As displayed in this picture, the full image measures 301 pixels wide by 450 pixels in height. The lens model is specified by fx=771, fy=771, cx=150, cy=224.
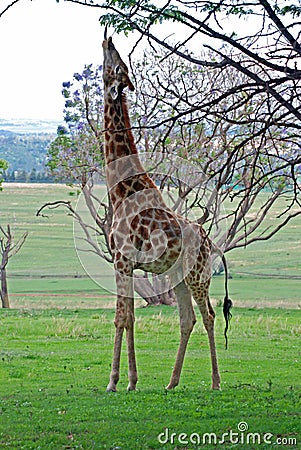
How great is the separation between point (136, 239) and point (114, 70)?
188cm

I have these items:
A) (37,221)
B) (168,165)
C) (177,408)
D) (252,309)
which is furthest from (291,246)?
(177,408)

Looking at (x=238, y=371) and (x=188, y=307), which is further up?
(x=188, y=307)

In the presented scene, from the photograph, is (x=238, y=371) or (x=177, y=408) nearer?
(x=177, y=408)

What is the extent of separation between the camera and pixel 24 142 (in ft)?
205

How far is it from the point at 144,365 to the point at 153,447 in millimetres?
5081

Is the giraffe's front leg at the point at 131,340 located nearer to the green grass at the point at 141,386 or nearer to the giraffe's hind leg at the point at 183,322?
the green grass at the point at 141,386

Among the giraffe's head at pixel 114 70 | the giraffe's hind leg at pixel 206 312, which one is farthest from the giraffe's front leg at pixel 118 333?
the giraffe's head at pixel 114 70

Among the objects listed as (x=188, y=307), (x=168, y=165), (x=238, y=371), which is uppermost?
(x=168, y=165)

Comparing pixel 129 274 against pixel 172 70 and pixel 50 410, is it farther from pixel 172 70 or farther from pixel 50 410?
pixel 172 70

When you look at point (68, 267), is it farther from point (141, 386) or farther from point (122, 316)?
point (122, 316)

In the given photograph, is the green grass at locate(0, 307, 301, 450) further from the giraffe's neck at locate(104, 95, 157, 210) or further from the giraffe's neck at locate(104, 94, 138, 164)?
the giraffe's neck at locate(104, 94, 138, 164)

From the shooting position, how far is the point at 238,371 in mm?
10477

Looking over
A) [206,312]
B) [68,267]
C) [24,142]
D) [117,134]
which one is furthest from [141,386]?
[24,142]

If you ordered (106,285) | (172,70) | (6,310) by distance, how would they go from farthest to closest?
(6,310) → (172,70) → (106,285)
